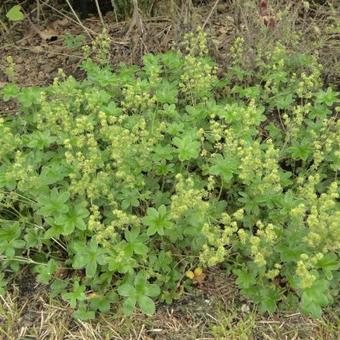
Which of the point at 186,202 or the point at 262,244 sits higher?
the point at 186,202

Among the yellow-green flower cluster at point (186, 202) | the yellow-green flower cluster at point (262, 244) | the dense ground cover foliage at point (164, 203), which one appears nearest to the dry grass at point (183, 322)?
the dense ground cover foliage at point (164, 203)

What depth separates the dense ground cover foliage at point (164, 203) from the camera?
2.37 meters

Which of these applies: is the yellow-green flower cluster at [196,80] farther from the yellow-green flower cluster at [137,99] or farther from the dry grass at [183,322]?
the dry grass at [183,322]

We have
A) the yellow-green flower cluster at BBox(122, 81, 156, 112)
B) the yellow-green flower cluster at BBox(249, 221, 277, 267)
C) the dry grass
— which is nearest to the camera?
the yellow-green flower cluster at BBox(249, 221, 277, 267)

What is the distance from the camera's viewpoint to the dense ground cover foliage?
237cm

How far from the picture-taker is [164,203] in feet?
9.06

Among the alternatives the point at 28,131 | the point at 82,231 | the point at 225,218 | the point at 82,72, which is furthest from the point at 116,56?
the point at 225,218

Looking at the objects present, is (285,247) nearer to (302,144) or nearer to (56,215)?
(302,144)

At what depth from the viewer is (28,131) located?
3.25 m

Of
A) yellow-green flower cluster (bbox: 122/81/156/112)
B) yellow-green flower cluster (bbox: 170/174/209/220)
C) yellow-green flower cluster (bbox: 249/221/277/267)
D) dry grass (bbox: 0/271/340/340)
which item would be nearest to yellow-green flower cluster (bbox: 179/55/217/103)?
yellow-green flower cluster (bbox: 122/81/156/112)

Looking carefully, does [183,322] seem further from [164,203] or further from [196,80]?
[196,80]

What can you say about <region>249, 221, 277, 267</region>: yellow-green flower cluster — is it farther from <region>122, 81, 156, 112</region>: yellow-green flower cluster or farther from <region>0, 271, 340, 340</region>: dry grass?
<region>122, 81, 156, 112</region>: yellow-green flower cluster

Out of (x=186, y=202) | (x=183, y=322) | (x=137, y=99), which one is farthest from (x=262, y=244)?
(x=137, y=99)

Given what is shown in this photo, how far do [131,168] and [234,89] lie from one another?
37.4 inches
